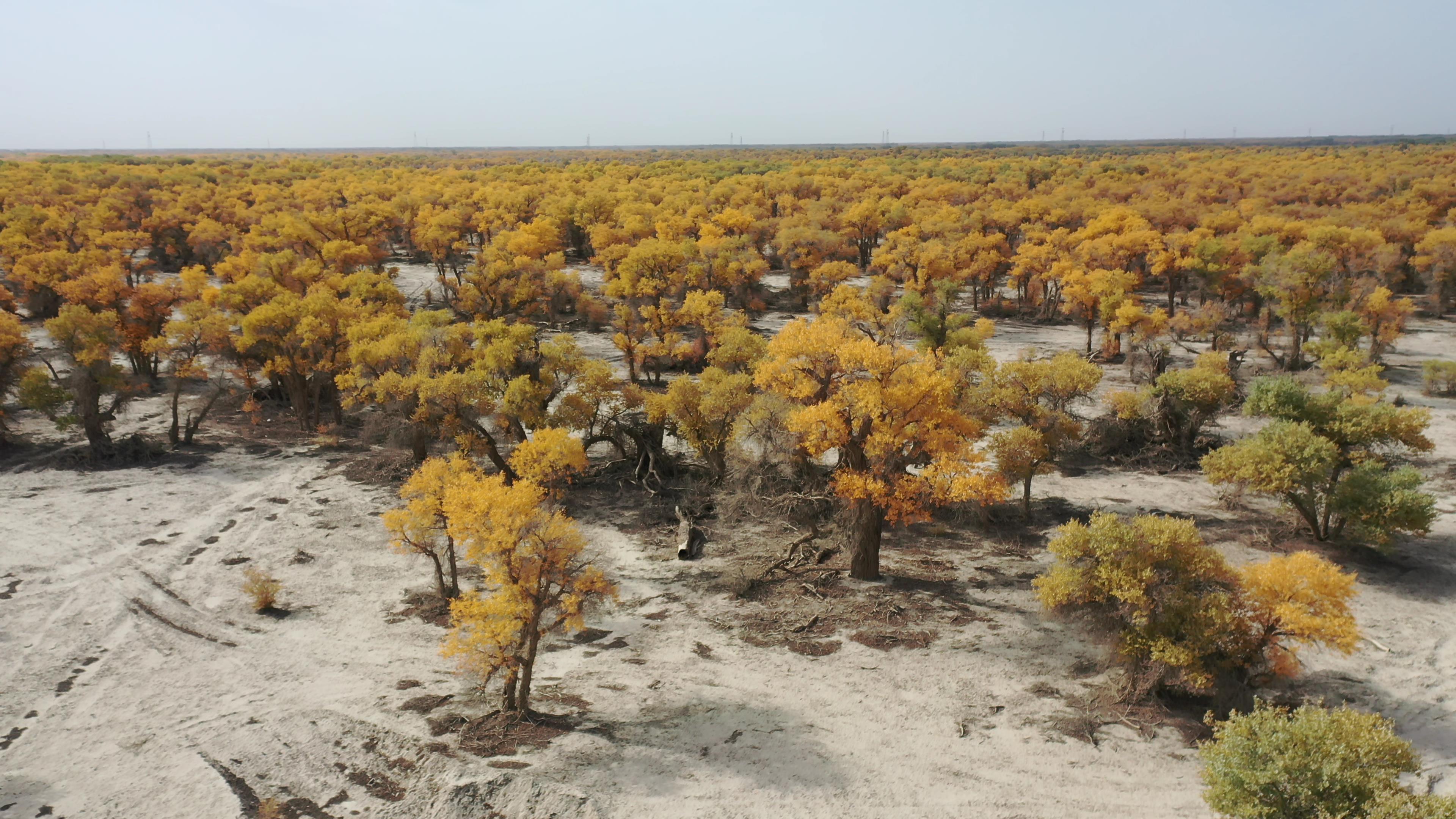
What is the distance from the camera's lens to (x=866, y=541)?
2188 cm

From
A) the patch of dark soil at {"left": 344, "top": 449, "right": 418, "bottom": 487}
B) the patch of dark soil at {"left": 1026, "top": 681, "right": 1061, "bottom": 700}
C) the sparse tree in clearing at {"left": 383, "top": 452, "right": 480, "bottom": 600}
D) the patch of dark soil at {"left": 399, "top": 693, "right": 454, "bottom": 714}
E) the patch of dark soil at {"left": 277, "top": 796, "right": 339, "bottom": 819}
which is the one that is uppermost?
the sparse tree in clearing at {"left": 383, "top": 452, "right": 480, "bottom": 600}

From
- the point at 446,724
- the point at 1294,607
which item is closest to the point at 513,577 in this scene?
the point at 446,724

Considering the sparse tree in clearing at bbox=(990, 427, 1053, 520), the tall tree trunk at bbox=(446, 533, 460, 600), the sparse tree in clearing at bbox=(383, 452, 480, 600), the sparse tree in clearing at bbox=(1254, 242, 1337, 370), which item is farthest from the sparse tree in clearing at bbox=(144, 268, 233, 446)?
the sparse tree in clearing at bbox=(1254, 242, 1337, 370)

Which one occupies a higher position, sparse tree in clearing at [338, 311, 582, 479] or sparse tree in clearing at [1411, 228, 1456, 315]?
sparse tree in clearing at [1411, 228, 1456, 315]

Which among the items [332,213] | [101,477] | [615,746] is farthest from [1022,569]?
[332,213]

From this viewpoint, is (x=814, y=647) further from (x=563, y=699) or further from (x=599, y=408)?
(x=599, y=408)

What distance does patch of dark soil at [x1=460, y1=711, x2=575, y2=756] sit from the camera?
15180 millimetres

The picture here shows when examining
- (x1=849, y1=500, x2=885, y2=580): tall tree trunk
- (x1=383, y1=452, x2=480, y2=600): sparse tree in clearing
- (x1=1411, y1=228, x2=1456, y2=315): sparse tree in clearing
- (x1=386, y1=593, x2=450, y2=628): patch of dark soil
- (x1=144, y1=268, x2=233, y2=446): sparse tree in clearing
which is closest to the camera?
(x1=383, y1=452, x2=480, y2=600): sparse tree in clearing

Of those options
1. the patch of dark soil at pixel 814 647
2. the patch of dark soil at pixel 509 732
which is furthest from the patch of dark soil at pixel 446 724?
the patch of dark soil at pixel 814 647

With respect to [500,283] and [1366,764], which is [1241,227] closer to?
[500,283]

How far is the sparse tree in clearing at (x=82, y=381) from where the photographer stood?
3045 cm

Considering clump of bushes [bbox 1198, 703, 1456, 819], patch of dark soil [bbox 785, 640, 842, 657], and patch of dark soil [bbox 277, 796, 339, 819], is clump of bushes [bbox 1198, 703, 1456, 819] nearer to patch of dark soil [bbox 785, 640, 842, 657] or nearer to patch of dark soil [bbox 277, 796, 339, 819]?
patch of dark soil [bbox 785, 640, 842, 657]

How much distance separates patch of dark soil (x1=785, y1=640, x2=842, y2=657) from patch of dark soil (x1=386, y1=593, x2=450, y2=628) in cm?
879

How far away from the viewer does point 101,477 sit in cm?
2973
